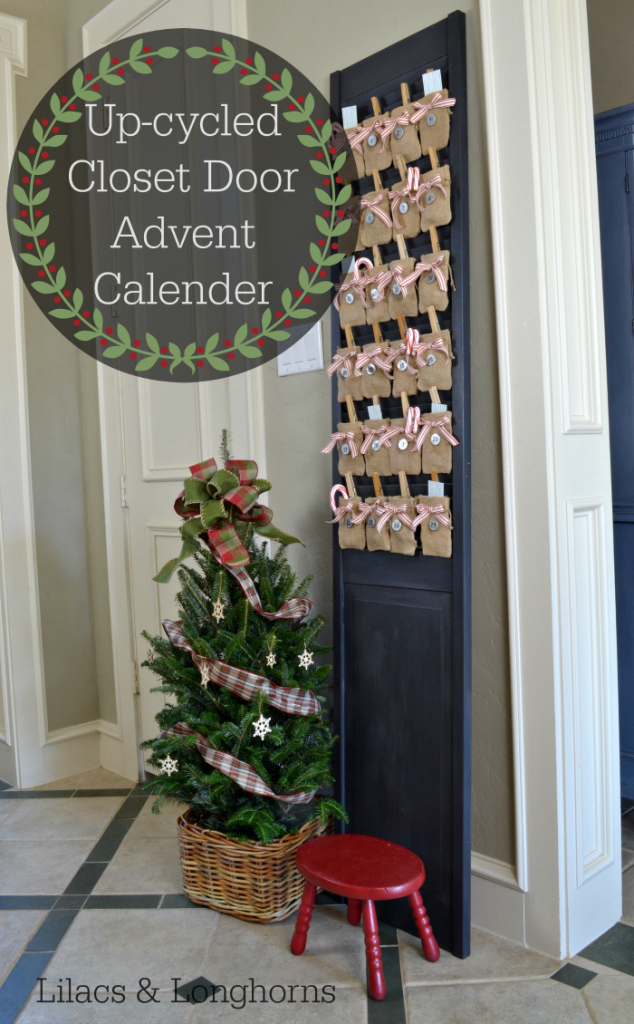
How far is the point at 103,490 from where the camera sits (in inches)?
117

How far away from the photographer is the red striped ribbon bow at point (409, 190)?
1.76 meters

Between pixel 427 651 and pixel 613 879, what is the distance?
0.68 m

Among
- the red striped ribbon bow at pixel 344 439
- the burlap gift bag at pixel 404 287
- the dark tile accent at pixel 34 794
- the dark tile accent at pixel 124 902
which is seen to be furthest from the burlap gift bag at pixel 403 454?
the dark tile accent at pixel 34 794

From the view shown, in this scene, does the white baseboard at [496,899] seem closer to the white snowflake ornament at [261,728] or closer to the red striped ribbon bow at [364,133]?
the white snowflake ornament at [261,728]

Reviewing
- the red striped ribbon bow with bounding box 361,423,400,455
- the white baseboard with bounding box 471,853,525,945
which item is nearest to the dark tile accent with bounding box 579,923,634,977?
the white baseboard with bounding box 471,853,525,945

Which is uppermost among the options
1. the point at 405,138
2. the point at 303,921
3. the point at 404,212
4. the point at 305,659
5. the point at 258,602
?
the point at 405,138

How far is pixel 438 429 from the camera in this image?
5.74 feet

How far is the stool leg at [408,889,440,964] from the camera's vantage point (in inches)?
65.2

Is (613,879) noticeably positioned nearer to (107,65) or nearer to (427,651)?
(427,651)

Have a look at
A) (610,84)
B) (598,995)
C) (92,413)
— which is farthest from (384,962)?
(610,84)

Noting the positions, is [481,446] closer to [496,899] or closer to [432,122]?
[432,122]

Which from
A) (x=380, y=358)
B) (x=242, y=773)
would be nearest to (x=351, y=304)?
(x=380, y=358)

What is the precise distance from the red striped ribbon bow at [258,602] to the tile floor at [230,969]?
2.33ft

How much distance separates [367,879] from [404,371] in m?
1.06
